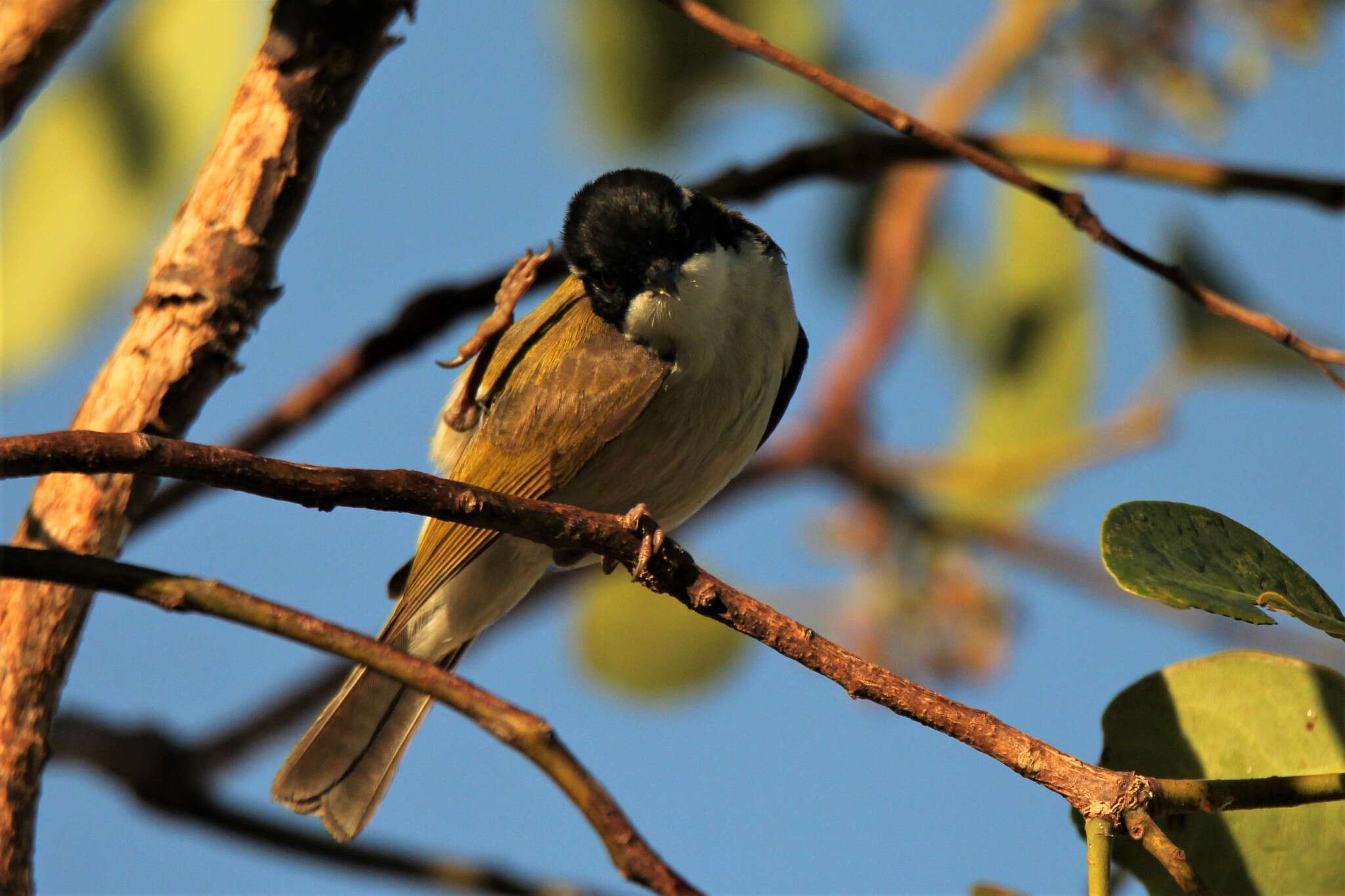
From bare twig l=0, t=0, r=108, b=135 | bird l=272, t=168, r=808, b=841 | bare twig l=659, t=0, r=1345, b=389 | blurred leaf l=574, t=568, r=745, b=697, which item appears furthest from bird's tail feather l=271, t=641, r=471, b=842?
bare twig l=659, t=0, r=1345, b=389

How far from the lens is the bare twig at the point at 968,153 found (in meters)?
2.38

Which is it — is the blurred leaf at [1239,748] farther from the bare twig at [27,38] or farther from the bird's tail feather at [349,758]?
the bare twig at [27,38]

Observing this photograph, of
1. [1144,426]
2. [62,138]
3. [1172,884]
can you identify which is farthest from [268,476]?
[1144,426]

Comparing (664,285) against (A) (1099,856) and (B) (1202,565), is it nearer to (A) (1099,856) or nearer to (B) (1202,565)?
(B) (1202,565)

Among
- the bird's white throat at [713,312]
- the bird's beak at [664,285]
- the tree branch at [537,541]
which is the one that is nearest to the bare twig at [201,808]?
the tree branch at [537,541]

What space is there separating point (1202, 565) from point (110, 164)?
299 cm

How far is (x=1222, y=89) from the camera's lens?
3871 millimetres

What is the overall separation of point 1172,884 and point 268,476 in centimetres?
118

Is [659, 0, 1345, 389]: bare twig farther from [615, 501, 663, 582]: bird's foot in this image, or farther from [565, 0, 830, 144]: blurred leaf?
[565, 0, 830, 144]: blurred leaf

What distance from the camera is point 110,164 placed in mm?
3609

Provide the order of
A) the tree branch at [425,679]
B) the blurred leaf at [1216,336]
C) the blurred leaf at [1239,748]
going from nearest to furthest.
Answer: the tree branch at [425,679]
the blurred leaf at [1239,748]
the blurred leaf at [1216,336]

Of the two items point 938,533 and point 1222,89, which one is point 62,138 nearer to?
point 938,533

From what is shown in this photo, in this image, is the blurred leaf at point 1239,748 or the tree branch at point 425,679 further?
the blurred leaf at point 1239,748

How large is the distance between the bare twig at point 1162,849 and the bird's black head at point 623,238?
1.86 metres
